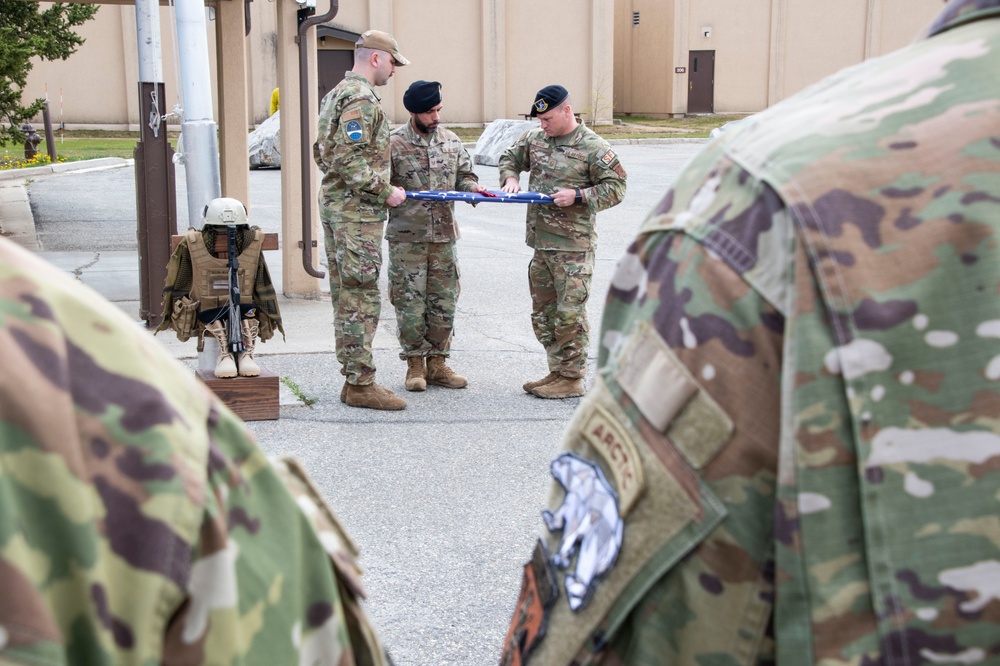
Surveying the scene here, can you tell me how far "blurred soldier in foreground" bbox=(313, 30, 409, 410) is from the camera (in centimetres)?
604

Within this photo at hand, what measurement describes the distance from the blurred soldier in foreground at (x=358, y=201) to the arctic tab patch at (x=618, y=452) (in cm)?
497

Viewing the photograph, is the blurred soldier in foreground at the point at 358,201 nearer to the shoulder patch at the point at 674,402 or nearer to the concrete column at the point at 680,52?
the shoulder patch at the point at 674,402

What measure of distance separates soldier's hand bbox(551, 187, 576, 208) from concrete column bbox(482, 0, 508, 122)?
24.4 metres

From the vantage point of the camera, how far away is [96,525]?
0.81m

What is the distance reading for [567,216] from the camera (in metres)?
6.65

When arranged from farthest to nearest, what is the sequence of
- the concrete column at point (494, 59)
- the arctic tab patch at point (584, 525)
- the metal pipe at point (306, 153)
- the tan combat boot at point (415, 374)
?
the concrete column at point (494, 59)
the metal pipe at point (306, 153)
the tan combat boot at point (415, 374)
the arctic tab patch at point (584, 525)

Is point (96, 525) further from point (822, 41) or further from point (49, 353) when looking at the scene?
point (822, 41)

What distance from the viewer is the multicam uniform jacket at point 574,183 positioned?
21.6 feet

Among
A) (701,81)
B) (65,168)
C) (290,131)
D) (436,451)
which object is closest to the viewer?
(436,451)

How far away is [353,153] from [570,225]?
4.61 feet

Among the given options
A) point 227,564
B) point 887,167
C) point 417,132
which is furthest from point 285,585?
point 417,132

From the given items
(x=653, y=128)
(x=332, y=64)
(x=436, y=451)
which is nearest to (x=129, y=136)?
(x=332, y=64)

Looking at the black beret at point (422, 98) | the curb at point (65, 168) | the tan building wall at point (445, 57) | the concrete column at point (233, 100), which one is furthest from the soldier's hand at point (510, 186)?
the tan building wall at point (445, 57)

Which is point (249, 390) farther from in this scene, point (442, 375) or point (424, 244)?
point (424, 244)
